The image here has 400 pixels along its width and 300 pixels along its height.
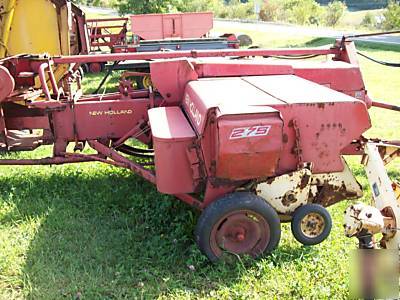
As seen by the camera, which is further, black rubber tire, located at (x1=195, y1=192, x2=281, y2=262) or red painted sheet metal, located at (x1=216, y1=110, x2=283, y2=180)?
black rubber tire, located at (x1=195, y1=192, x2=281, y2=262)

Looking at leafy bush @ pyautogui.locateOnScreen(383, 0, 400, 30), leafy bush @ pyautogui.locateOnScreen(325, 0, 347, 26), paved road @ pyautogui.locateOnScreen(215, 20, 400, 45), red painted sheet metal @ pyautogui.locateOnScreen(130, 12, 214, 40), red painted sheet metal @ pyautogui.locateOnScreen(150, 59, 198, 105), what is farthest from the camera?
leafy bush @ pyautogui.locateOnScreen(325, 0, 347, 26)

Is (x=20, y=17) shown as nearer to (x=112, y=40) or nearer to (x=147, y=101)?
(x=147, y=101)

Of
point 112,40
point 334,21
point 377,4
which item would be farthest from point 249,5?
point 112,40

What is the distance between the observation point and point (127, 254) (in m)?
3.79

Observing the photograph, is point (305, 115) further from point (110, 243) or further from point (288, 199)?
point (110, 243)

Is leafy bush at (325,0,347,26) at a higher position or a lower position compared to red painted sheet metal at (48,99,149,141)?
lower

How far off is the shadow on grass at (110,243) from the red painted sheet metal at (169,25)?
7274 millimetres

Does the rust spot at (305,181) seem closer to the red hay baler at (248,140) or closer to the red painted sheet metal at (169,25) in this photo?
the red hay baler at (248,140)

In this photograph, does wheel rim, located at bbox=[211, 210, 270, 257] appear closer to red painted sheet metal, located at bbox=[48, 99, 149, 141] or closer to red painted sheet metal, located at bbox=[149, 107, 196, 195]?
red painted sheet metal, located at bbox=[149, 107, 196, 195]

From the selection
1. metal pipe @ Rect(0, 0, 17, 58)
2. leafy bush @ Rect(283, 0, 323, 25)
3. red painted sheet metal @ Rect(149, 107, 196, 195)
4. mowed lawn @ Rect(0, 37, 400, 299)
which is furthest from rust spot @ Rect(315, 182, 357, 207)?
leafy bush @ Rect(283, 0, 323, 25)

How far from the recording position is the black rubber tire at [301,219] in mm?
3617

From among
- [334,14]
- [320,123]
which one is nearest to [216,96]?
[320,123]

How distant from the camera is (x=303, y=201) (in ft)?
12.1

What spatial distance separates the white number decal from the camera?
124 inches
